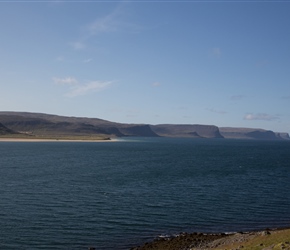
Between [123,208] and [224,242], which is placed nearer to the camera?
[224,242]

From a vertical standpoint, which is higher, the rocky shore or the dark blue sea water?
the rocky shore

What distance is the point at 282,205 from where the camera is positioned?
4966 cm

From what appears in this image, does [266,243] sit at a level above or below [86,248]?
above

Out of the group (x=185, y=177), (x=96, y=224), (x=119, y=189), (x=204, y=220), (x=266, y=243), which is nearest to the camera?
(x=266, y=243)

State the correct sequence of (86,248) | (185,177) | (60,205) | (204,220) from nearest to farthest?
1. (86,248)
2. (204,220)
3. (60,205)
4. (185,177)

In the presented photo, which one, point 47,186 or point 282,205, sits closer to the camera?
point 282,205

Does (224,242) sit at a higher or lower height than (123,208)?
higher

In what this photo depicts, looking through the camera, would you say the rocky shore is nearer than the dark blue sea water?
Yes

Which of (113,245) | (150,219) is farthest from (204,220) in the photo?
(113,245)

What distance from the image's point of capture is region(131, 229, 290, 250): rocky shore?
24.6 metres

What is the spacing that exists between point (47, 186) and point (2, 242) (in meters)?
29.2

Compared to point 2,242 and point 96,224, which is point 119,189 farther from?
point 2,242

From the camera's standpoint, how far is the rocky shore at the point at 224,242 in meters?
24.6

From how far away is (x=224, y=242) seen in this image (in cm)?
2920
